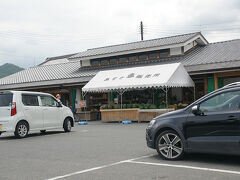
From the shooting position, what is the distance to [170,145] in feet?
24.5

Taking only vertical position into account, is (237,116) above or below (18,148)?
above

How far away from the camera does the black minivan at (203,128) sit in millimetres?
6562

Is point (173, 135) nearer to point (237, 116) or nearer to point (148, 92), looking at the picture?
point (237, 116)

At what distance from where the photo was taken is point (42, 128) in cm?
1418

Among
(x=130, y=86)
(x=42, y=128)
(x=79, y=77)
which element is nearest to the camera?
(x=42, y=128)

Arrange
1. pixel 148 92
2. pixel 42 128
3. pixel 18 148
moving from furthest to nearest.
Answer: pixel 148 92 < pixel 42 128 < pixel 18 148

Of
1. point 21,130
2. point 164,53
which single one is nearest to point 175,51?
point 164,53

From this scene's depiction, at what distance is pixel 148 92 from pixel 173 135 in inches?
668

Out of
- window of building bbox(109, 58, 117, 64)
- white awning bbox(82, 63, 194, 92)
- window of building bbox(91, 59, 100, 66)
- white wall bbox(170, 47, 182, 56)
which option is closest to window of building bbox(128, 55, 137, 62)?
window of building bbox(109, 58, 117, 64)

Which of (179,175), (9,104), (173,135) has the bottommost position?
(179,175)

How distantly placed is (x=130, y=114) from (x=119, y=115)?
33.3 inches

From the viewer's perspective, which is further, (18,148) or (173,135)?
(18,148)

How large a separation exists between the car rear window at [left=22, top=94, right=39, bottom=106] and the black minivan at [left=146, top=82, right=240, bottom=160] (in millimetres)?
7353

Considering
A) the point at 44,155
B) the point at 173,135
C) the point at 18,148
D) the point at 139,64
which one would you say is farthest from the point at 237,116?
the point at 139,64
